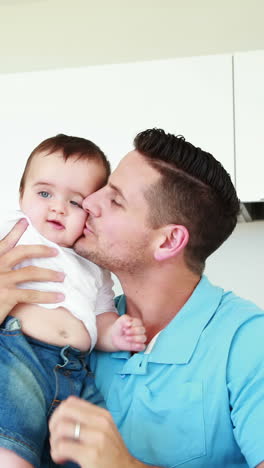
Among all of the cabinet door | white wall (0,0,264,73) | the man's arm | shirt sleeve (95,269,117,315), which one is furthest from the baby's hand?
white wall (0,0,264,73)

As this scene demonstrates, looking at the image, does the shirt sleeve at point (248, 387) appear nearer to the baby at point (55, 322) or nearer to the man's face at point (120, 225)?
the baby at point (55, 322)

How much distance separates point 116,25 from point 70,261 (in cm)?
168

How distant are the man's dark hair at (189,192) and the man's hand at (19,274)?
1.04 feet

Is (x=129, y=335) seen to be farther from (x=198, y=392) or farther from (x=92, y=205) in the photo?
(x=92, y=205)

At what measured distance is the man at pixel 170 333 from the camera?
3.90 ft

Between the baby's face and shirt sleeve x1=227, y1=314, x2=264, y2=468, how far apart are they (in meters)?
0.45

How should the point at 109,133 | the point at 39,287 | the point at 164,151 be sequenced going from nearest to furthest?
the point at 39,287 < the point at 164,151 < the point at 109,133

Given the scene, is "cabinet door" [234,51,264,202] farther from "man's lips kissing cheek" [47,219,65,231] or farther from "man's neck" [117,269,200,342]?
"man's lips kissing cheek" [47,219,65,231]

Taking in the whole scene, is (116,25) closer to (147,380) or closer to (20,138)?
(20,138)

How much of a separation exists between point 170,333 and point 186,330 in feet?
0.13

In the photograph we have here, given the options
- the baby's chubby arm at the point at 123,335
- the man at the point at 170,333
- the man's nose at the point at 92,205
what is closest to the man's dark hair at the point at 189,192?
the man at the point at 170,333

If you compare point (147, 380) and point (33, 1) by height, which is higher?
point (33, 1)

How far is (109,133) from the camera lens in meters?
2.21

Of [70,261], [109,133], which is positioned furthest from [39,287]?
[109,133]
